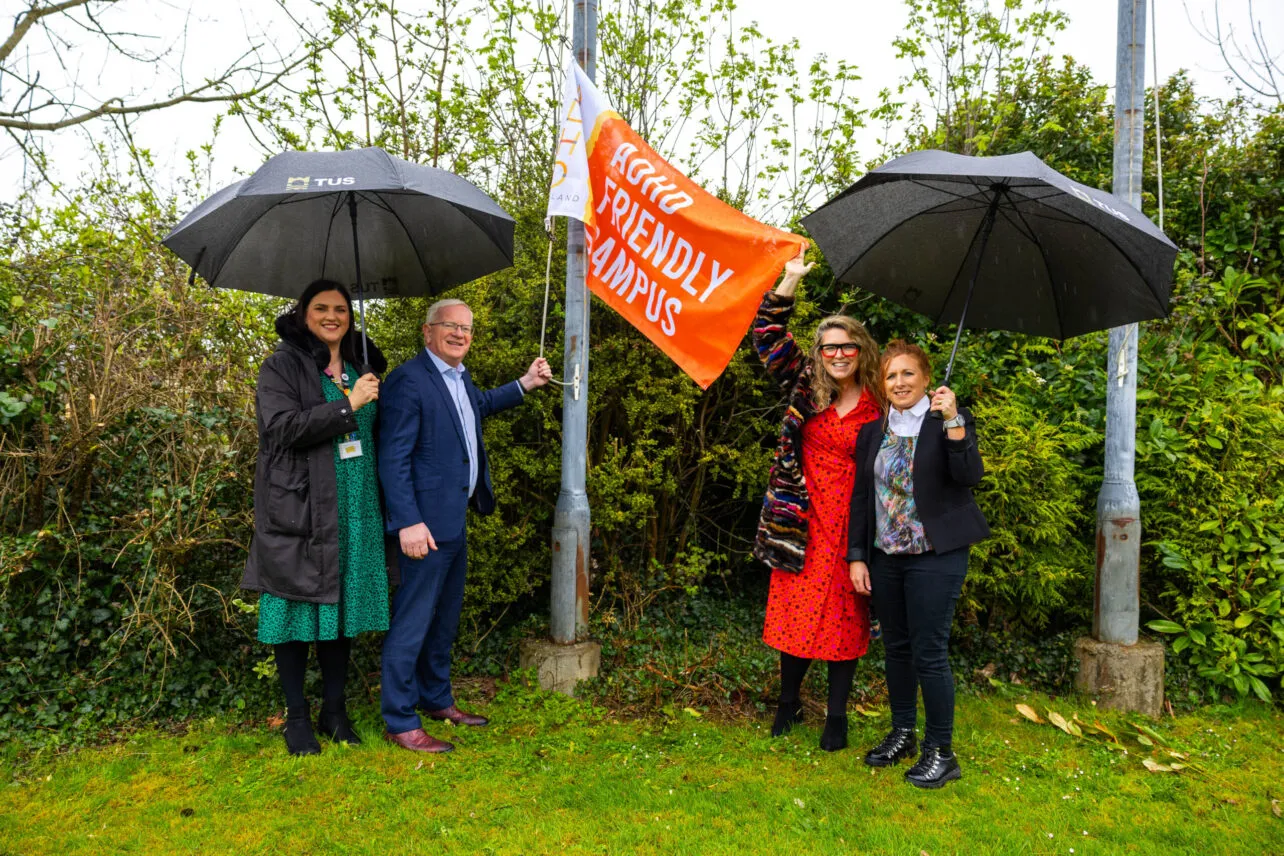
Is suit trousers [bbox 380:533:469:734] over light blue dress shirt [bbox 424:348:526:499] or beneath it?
beneath

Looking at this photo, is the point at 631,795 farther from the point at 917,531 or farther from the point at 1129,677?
the point at 1129,677

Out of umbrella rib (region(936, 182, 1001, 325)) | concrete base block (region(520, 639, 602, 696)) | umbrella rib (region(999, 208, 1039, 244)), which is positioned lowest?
concrete base block (region(520, 639, 602, 696))

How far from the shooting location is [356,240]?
373 cm

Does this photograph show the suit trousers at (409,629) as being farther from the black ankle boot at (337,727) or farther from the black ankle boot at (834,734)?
the black ankle boot at (834,734)

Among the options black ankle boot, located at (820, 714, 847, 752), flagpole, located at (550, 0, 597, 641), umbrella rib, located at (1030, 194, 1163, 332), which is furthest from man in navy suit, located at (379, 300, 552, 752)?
umbrella rib, located at (1030, 194, 1163, 332)

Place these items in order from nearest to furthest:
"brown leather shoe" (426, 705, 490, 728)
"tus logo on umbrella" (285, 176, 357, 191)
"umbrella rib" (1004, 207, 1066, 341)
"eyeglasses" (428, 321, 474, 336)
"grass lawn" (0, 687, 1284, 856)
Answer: "grass lawn" (0, 687, 1284, 856) → "tus logo on umbrella" (285, 176, 357, 191) → "umbrella rib" (1004, 207, 1066, 341) → "eyeglasses" (428, 321, 474, 336) → "brown leather shoe" (426, 705, 490, 728)

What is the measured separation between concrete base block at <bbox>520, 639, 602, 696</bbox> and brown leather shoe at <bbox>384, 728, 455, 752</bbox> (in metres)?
0.67

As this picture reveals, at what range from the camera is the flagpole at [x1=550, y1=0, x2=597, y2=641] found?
4297 mm

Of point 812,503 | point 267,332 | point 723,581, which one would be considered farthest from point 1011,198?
point 267,332

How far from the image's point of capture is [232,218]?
3.79 metres

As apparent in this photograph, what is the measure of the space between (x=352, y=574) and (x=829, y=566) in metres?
2.08

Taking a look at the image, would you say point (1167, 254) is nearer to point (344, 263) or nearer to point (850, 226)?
point (850, 226)

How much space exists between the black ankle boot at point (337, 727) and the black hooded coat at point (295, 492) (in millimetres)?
675

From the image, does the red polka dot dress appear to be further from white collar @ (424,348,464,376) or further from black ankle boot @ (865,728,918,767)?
white collar @ (424,348,464,376)
